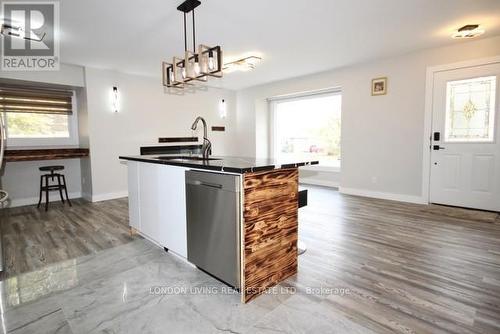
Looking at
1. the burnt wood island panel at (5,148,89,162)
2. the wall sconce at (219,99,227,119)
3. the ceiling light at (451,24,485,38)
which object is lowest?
the burnt wood island panel at (5,148,89,162)

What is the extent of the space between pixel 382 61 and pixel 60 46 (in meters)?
5.13

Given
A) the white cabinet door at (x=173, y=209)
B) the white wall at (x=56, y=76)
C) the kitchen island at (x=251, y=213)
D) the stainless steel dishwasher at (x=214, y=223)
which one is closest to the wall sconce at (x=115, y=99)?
the white wall at (x=56, y=76)

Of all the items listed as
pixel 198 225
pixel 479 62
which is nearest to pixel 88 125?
pixel 198 225

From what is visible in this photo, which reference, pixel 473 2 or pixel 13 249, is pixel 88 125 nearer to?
pixel 13 249

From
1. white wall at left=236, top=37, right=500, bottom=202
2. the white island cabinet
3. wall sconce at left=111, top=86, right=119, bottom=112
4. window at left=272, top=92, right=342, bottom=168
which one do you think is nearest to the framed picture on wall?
white wall at left=236, top=37, right=500, bottom=202

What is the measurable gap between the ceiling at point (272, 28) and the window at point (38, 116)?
0.99 m

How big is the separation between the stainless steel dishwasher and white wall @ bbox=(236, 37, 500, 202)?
154 inches

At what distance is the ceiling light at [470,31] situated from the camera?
10.9 ft

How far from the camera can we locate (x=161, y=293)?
6.47 feet

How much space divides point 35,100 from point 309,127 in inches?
223

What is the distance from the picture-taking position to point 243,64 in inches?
187

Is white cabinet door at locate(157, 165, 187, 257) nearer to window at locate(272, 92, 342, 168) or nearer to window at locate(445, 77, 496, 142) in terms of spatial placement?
window at locate(272, 92, 342, 168)

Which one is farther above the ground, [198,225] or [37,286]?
[198,225]

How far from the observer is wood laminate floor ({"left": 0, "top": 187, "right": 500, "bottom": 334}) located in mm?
1629
